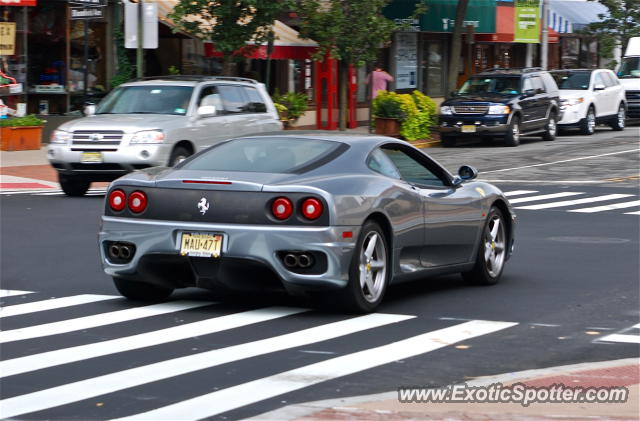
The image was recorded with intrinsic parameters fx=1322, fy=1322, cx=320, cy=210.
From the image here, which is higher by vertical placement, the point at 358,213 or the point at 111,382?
the point at 358,213

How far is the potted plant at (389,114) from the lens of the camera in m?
33.5

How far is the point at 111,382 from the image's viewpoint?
727 cm

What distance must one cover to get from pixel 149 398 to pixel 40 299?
3836mm

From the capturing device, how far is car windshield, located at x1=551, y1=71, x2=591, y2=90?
37.5 m

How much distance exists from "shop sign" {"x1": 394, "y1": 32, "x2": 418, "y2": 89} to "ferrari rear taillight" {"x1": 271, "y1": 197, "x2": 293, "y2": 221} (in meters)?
33.6

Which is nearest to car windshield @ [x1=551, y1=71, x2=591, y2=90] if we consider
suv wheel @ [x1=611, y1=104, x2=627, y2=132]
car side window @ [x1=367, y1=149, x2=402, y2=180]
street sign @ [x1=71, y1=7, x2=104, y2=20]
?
suv wheel @ [x1=611, y1=104, x2=627, y2=132]

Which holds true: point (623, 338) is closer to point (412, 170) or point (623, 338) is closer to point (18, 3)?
point (412, 170)

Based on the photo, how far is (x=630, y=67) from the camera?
42875 millimetres

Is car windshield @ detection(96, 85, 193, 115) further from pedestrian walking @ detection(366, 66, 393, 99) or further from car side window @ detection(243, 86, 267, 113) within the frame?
pedestrian walking @ detection(366, 66, 393, 99)

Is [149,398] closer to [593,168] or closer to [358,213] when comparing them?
[358,213]

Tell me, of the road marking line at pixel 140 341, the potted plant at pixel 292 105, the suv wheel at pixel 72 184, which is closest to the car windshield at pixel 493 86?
the potted plant at pixel 292 105

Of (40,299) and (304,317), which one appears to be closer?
(304,317)

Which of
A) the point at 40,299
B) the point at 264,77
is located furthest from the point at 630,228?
the point at 264,77

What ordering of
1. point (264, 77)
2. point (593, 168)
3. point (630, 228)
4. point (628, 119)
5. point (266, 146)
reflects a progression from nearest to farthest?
1. point (266, 146)
2. point (630, 228)
3. point (593, 168)
4. point (264, 77)
5. point (628, 119)
